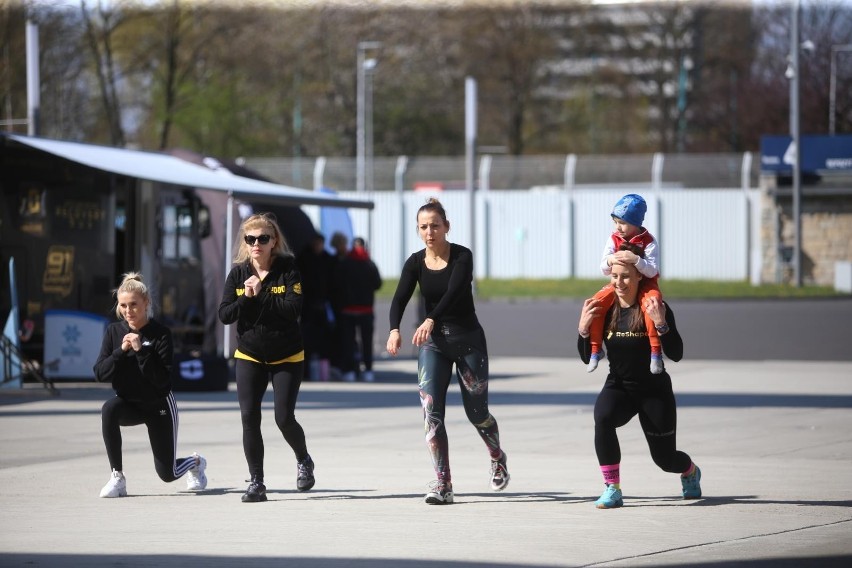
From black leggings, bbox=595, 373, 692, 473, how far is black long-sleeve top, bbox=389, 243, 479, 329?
0.95 meters

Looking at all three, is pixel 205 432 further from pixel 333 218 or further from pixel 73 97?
pixel 73 97

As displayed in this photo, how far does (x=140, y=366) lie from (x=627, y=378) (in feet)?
9.74

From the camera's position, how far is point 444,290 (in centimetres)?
848

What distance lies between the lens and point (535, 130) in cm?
6288

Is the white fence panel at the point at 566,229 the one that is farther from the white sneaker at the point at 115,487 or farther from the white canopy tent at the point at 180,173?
the white sneaker at the point at 115,487

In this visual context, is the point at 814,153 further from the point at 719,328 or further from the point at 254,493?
the point at 254,493

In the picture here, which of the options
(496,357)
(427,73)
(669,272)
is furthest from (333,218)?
(427,73)

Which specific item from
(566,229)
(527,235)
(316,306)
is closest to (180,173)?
(316,306)

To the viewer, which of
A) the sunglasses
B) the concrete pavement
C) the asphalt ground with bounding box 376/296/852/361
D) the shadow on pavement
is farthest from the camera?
the asphalt ground with bounding box 376/296/852/361

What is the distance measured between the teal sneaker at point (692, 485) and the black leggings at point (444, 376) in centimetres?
126

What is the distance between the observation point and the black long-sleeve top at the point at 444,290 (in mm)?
8445

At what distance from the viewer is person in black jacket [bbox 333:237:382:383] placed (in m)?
18.4

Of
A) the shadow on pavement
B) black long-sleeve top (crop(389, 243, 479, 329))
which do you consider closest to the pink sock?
black long-sleeve top (crop(389, 243, 479, 329))

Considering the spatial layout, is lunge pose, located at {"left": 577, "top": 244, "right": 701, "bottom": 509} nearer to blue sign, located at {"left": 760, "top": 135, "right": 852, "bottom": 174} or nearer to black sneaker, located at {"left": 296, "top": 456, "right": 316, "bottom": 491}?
black sneaker, located at {"left": 296, "top": 456, "right": 316, "bottom": 491}
